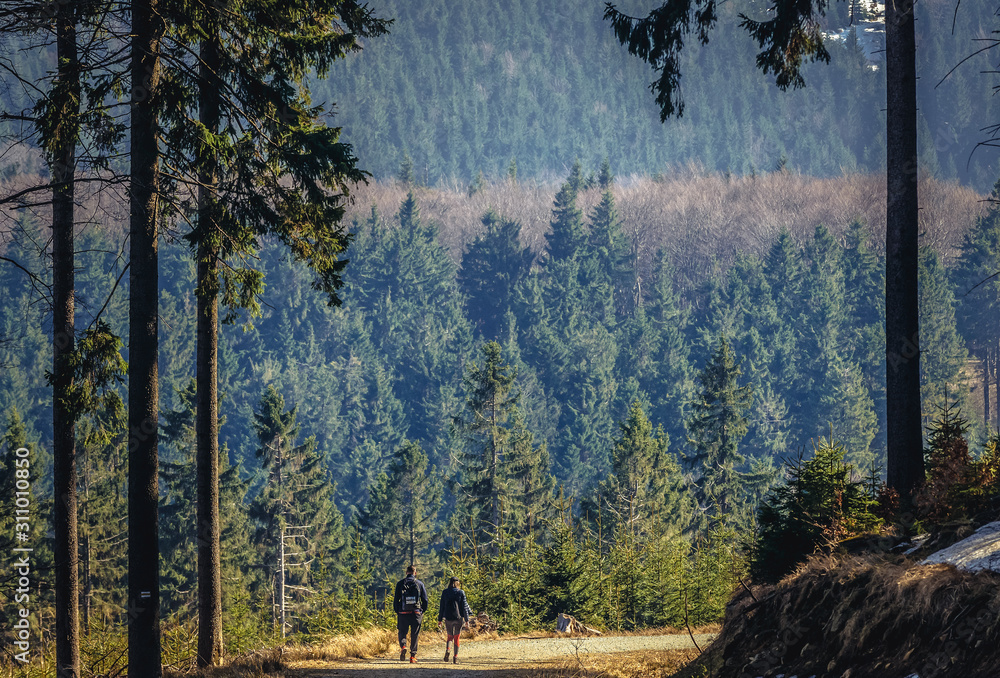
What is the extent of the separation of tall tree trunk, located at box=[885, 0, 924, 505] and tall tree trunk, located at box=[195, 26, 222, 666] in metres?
8.36

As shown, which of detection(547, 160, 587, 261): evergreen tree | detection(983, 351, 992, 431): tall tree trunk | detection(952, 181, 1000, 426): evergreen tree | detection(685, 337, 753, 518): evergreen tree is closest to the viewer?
detection(685, 337, 753, 518): evergreen tree

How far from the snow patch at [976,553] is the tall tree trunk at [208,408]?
909cm

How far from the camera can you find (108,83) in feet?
38.0

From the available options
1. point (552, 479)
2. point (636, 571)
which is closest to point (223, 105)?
point (636, 571)

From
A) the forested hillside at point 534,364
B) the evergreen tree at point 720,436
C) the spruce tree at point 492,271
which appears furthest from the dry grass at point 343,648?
the spruce tree at point 492,271

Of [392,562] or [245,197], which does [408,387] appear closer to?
[392,562]

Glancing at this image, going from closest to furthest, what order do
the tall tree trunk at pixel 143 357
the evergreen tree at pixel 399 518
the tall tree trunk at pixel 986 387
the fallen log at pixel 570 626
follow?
the tall tree trunk at pixel 143 357, the fallen log at pixel 570 626, the evergreen tree at pixel 399 518, the tall tree trunk at pixel 986 387

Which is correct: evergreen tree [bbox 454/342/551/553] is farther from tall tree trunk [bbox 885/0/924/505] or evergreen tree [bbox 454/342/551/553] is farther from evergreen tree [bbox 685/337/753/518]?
tall tree trunk [bbox 885/0/924/505]

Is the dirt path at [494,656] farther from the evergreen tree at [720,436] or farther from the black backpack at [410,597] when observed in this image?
the evergreen tree at [720,436]

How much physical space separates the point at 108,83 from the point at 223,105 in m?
1.41

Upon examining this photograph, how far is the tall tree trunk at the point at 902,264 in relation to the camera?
1047cm

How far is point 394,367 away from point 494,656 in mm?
114351

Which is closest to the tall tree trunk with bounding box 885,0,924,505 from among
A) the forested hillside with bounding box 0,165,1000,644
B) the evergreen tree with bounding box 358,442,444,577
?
the forested hillside with bounding box 0,165,1000,644

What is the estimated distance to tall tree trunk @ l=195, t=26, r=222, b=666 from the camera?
12.4 metres
